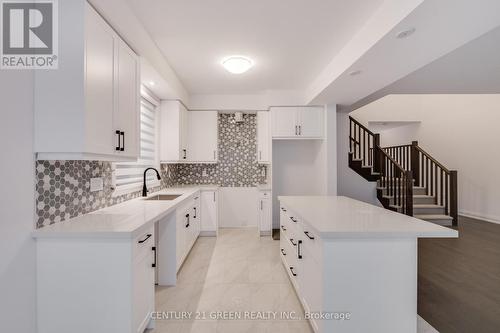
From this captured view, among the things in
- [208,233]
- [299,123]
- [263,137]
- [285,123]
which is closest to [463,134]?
[299,123]

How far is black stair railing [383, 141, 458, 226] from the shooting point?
4.92m

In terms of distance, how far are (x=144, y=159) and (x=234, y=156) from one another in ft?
6.46

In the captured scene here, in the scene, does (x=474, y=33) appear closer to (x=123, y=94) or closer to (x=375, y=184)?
(x=123, y=94)

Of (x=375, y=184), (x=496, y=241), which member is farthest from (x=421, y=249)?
(x=375, y=184)

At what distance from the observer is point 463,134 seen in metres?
5.98

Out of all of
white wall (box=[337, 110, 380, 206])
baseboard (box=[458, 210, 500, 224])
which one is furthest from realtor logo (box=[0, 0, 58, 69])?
baseboard (box=[458, 210, 500, 224])

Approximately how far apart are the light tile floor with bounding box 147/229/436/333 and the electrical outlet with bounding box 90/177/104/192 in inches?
47.1

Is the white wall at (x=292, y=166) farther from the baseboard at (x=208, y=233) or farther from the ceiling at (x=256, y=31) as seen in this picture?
the ceiling at (x=256, y=31)

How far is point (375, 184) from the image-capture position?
17.3ft

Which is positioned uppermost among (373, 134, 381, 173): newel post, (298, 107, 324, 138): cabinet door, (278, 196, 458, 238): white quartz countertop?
(298, 107, 324, 138): cabinet door

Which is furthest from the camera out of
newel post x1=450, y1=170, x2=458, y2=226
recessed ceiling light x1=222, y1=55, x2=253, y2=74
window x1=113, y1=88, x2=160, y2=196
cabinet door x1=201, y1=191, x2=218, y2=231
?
newel post x1=450, y1=170, x2=458, y2=226

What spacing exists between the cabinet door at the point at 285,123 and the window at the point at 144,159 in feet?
6.56

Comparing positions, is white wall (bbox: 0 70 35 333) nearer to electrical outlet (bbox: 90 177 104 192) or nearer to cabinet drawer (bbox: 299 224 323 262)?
electrical outlet (bbox: 90 177 104 192)

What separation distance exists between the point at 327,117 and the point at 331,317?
332cm
